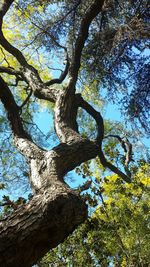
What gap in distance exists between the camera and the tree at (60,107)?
105 inches

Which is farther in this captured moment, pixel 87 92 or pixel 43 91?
pixel 87 92

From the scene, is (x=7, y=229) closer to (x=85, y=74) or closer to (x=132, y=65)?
(x=132, y=65)

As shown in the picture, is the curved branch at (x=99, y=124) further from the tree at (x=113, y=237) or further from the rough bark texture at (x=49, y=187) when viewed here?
the tree at (x=113, y=237)

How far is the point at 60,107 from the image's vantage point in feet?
16.2

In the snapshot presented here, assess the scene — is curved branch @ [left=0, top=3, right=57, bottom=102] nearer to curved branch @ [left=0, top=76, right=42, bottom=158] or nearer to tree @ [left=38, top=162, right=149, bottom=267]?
curved branch @ [left=0, top=76, right=42, bottom=158]

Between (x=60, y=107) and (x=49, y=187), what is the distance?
2.05 metres

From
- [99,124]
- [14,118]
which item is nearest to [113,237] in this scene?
[99,124]

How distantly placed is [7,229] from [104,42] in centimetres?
528

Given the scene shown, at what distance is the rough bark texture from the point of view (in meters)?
2.58

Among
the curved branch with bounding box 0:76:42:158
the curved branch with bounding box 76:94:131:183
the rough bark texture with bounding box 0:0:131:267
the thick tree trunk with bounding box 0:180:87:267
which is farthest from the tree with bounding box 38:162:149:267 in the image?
the thick tree trunk with bounding box 0:180:87:267

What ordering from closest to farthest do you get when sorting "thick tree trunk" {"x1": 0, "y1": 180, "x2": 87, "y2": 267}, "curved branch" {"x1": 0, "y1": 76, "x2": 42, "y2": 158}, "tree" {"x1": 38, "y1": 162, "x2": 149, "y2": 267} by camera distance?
"thick tree trunk" {"x1": 0, "y1": 180, "x2": 87, "y2": 267}, "curved branch" {"x1": 0, "y1": 76, "x2": 42, "y2": 158}, "tree" {"x1": 38, "y1": 162, "x2": 149, "y2": 267}

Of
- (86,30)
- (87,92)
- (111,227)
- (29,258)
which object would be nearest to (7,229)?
(29,258)

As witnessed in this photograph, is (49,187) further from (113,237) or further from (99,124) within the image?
(99,124)

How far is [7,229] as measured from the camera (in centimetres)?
261
